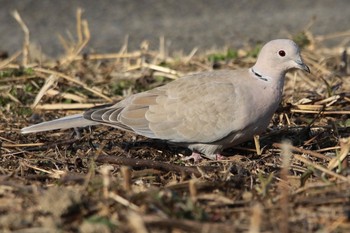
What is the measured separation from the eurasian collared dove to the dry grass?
0.14 meters

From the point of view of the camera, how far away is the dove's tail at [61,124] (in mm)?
4777

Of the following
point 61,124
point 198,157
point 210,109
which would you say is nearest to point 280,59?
point 210,109

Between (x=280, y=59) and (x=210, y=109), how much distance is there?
1.81ft

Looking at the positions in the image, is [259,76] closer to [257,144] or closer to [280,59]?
[280,59]

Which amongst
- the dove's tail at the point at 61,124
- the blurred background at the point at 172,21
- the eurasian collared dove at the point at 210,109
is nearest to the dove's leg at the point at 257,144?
the eurasian collared dove at the point at 210,109

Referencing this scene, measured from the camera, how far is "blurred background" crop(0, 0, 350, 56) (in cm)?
952

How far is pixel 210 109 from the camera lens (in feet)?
15.1

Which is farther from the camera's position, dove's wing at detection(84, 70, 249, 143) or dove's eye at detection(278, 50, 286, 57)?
dove's eye at detection(278, 50, 286, 57)

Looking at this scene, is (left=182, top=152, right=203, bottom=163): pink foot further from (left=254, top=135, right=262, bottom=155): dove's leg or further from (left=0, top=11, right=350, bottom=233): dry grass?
(left=254, top=135, right=262, bottom=155): dove's leg

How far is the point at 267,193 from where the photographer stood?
11.4 ft

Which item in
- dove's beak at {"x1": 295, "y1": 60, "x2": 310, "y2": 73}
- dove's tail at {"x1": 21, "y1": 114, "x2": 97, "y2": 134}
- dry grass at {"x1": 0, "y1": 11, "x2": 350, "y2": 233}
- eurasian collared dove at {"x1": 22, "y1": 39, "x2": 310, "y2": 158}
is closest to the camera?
dry grass at {"x1": 0, "y1": 11, "x2": 350, "y2": 233}

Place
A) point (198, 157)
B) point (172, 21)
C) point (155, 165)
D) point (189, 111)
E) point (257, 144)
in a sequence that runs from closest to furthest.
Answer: point (155, 165) < point (257, 144) < point (189, 111) < point (198, 157) < point (172, 21)

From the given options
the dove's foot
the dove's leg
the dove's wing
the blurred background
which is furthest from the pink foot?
the blurred background

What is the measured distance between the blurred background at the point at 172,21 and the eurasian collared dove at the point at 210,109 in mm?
4209
